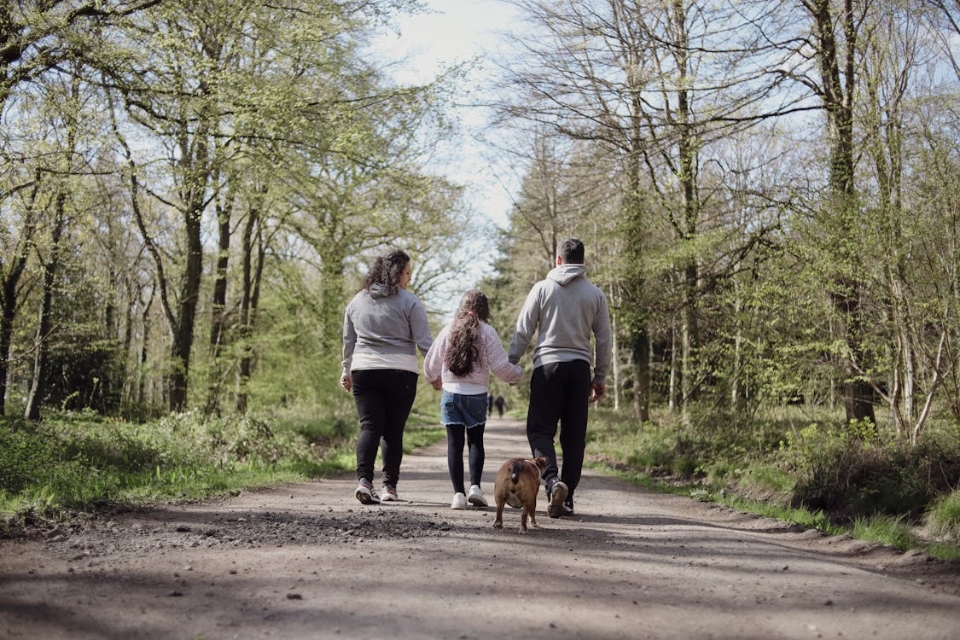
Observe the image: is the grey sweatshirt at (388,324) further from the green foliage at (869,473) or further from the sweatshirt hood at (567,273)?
the green foliage at (869,473)

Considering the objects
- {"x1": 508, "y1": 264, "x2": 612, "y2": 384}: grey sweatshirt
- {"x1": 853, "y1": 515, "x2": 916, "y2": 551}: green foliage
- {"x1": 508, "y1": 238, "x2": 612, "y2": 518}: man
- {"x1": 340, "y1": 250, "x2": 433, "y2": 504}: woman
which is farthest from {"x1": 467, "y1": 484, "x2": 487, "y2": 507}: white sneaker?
{"x1": 853, "y1": 515, "x2": 916, "y2": 551}: green foliage

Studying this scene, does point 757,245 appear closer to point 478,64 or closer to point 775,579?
point 478,64

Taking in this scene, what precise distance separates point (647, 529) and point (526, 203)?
74.3 feet

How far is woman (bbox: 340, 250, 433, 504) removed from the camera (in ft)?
24.8

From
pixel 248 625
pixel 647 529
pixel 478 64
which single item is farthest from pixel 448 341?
pixel 478 64

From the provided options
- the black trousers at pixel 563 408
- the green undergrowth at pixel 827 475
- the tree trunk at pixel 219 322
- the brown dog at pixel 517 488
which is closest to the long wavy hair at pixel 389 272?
the black trousers at pixel 563 408

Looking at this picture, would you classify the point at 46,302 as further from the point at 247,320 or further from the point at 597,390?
the point at 597,390

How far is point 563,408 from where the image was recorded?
7.11 metres

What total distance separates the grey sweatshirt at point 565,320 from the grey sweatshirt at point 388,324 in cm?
102

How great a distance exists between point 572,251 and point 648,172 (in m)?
12.3

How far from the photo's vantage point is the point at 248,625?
325 cm

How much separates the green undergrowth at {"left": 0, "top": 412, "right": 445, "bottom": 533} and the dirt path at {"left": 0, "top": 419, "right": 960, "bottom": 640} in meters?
0.64

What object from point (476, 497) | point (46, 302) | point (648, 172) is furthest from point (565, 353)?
point (46, 302)

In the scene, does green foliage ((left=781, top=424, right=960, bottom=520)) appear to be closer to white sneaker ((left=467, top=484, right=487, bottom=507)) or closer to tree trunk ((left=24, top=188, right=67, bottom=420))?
white sneaker ((left=467, top=484, right=487, bottom=507))
